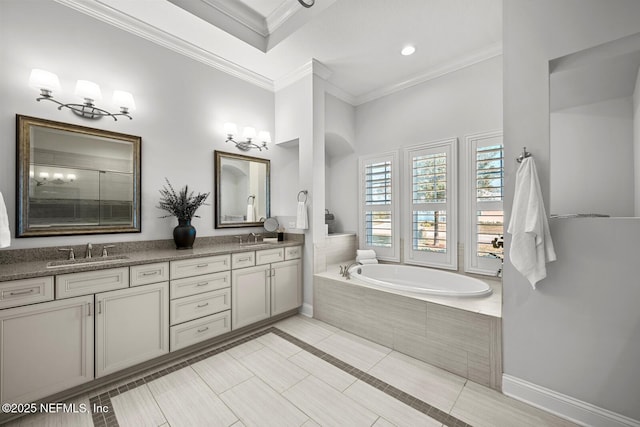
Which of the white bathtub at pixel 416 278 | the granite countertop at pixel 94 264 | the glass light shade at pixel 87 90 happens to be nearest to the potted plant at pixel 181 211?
the granite countertop at pixel 94 264

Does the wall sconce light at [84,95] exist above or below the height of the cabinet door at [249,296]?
above

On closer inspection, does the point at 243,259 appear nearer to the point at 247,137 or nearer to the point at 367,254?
the point at 247,137

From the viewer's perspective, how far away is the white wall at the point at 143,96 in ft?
6.30

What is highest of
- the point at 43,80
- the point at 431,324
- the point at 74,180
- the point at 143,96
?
the point at 143,96

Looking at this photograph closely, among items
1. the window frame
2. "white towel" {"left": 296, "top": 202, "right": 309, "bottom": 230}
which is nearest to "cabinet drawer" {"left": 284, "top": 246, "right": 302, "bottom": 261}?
"white towel" {"left": 296, "top": 202, "right": 309, "bottom": 230}

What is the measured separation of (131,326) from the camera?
198 centimetres

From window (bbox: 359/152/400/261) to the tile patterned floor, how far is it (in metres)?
1.58

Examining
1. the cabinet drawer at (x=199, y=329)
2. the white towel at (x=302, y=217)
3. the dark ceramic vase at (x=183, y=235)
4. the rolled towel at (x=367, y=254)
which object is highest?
the white towel at (x=302, y=217)

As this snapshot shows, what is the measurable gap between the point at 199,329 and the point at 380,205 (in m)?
2.67

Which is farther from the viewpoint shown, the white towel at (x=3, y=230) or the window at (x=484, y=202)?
the window at (x=484, y=202)

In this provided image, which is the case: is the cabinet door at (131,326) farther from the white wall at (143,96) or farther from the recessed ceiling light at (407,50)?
the recessed ceiling light at (407,50)

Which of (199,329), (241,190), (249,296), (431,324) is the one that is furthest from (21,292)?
(431,324)

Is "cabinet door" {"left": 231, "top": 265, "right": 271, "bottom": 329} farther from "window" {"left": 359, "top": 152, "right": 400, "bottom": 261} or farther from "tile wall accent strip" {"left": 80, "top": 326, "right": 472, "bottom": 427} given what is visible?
"window" {"left": 359, "top": 152, "right": 400, "bottom": 261}

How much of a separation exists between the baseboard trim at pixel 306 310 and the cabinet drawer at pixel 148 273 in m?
1.65
